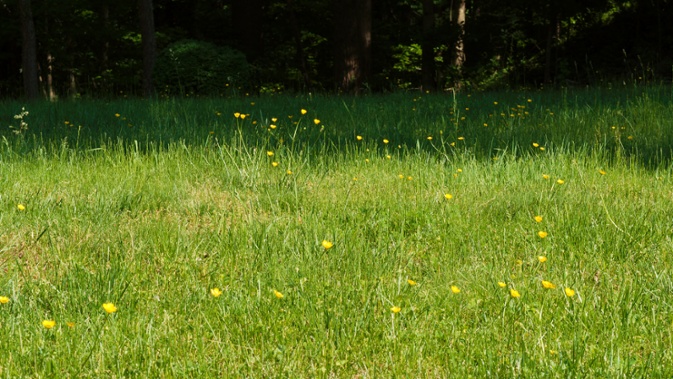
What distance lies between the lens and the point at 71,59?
81.3 ft

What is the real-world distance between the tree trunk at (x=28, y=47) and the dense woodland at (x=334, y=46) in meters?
0.03

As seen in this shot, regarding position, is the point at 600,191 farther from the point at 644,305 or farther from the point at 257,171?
the point at 257,171

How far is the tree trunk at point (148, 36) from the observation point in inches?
603

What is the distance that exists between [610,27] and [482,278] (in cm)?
1808

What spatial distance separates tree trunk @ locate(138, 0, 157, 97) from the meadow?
10150 millimetres

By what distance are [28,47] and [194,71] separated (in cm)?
499

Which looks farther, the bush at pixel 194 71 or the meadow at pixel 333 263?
the bush at pixel 194 71

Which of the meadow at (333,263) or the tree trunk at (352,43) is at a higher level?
the tree trunk at (352,43)

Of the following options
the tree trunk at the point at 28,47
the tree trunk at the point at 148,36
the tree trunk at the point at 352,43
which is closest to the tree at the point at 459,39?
the tree trunk at the point at 352,43

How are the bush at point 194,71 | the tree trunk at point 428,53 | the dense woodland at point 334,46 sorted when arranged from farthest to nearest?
the tree trunk at point 428,53
the dense woodland at point 334,46
the bush at point 194,71

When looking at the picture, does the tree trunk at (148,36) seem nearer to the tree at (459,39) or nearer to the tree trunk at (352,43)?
the tree trunk at (352,43)

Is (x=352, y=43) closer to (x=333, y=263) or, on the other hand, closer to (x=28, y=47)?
(x=28, y=47)

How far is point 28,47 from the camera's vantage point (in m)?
16.4

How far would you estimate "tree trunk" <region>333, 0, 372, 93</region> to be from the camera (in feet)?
44.3
